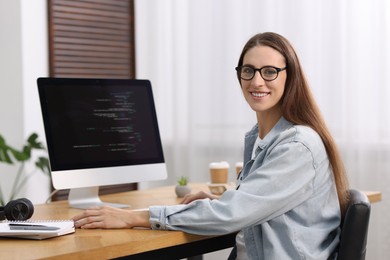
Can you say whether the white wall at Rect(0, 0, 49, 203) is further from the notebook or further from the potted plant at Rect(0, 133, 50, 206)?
the notebook

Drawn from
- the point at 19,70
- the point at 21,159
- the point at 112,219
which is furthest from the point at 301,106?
the point at 19,70

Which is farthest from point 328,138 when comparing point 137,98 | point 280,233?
point 137,98

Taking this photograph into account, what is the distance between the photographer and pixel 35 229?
1.96 m

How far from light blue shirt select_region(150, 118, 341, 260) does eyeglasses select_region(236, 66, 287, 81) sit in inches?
7.1

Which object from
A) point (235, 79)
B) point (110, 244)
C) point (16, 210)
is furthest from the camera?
point (235, 79)

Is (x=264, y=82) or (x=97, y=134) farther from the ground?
(x=264, y=82)

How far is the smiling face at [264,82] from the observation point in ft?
7.06

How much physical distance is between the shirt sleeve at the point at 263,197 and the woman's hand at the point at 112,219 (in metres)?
0.14

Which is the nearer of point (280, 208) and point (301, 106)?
point (280, 208)

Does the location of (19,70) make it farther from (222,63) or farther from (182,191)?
(182,191)

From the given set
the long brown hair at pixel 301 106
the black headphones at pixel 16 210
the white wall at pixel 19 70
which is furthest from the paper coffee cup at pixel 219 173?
the white wall at pixel 19 70

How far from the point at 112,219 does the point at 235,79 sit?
2256 mm

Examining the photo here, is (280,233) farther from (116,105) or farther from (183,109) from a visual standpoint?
(183,109)

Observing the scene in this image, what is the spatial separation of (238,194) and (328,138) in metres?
0.33
